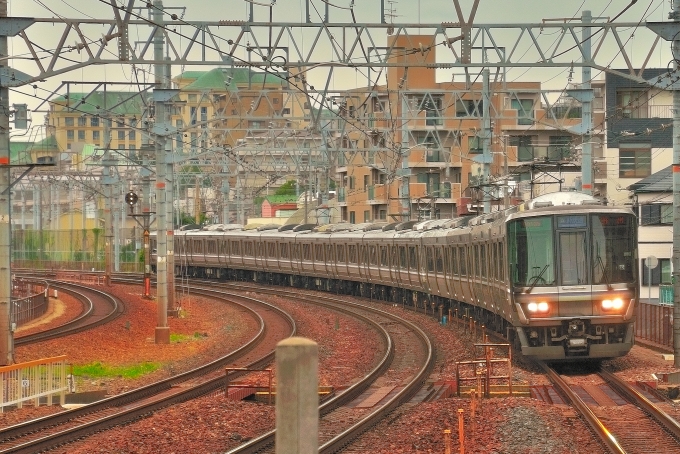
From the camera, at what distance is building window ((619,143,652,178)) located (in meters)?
50.5

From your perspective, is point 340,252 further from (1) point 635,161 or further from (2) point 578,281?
(2) point 578,281

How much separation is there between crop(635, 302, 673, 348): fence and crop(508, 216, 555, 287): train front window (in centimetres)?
469

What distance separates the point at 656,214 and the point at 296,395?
36.4m

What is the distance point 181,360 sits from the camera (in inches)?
848

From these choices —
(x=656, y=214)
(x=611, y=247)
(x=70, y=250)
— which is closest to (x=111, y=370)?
(x=611, y=247)

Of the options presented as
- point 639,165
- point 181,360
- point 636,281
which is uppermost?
point 639,165

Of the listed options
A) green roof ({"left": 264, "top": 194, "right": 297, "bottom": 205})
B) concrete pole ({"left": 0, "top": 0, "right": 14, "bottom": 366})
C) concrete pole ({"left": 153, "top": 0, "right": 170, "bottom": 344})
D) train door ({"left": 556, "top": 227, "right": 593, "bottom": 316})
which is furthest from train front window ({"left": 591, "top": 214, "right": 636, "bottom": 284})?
green roof ({"left": 264, "top": 194, "right": 297, "bottom": 205})

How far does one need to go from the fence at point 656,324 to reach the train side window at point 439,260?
6143 millimetres

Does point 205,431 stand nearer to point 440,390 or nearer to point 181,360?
point 440,390

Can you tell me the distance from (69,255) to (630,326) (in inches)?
2285

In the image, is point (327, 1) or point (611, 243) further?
point (327, 1)

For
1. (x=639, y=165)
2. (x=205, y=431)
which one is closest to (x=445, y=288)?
(x=205, y=431)

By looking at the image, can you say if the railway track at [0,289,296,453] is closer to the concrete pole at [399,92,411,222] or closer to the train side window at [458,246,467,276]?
the train side window at [458,246,467,276]

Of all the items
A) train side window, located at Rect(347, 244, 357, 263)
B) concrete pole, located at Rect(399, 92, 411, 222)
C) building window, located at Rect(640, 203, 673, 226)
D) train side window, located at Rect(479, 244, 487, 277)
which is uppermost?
concrete pole, located at Rect(399, 92, 411, 222)
